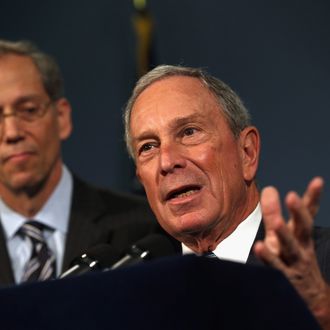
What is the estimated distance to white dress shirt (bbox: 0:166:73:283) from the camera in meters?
2.56

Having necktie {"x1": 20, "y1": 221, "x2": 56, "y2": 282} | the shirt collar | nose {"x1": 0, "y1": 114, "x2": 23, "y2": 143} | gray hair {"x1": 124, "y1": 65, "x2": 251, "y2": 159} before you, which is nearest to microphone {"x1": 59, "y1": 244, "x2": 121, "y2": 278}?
gray hair {"x1": 124, "y1": 65, "x2": 251, "y2": 159}

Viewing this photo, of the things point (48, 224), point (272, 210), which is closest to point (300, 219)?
point (272, 210)

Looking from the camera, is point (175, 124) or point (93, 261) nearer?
point (93, 261)

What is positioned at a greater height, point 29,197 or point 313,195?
point 29,197

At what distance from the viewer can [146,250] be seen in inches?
66.9

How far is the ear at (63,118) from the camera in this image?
2.90 meters

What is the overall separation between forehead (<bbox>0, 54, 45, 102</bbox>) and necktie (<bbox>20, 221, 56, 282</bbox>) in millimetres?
409

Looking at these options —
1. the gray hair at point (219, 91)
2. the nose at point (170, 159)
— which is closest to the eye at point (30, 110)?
the gray hair at point (219, 91)

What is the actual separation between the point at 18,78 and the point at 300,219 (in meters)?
1.75

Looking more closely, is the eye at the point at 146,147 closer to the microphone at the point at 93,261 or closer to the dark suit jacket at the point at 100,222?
the microphone at the point at 93,261

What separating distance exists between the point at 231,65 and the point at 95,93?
527 mm

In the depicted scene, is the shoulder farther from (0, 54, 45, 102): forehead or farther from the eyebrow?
the eyebrow

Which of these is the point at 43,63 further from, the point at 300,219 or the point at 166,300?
the point at 166,300

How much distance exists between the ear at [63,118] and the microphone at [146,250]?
111cm
